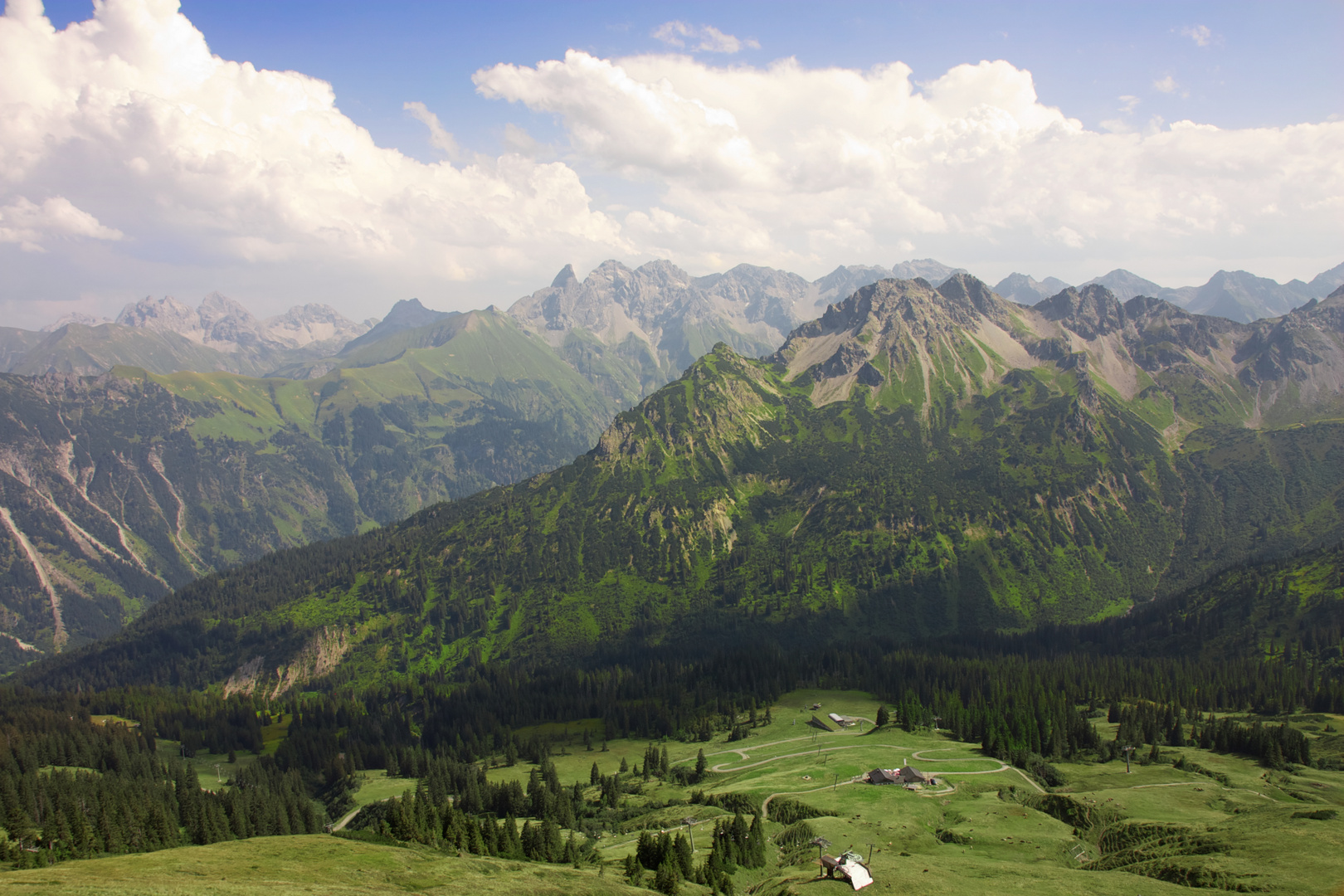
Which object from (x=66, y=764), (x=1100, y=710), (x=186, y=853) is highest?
(x=186, y=853)

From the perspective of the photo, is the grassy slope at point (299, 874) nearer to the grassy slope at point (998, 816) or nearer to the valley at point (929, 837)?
the valley at point (929, 837)

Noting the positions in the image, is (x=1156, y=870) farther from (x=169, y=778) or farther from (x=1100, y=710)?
(x=169, y=778)

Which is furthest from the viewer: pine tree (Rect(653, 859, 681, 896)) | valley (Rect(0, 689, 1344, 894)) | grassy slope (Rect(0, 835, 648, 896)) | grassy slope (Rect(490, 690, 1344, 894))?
pine tree (Rect(653, 859, 681, 896))

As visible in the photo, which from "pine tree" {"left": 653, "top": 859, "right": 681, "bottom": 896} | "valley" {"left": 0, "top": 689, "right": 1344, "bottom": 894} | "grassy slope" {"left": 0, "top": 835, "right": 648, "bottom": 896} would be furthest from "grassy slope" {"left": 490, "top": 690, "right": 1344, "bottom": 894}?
"grassy slope" {"left": 0, "top": 835, "right": 648, "bottom": 896}

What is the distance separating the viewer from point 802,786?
133 m

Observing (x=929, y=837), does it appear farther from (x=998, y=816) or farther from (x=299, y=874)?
(x=299, y=874)

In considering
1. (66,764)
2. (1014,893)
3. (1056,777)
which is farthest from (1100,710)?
(66,764)

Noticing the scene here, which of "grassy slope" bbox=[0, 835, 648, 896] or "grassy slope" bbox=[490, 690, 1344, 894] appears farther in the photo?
"grassy slope" bbox=[490, 690, 1344, 894]

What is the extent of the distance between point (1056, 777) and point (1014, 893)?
64168 millimetres

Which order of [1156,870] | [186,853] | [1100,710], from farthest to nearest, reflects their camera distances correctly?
[1100,710]
[186,853]
[1156,870]

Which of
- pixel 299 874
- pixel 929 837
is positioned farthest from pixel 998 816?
pixel 299 874

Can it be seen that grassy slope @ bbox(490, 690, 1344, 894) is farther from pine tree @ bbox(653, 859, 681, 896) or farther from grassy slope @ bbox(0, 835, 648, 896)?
grassy slope @ bbox(0, 835, 648, 896)

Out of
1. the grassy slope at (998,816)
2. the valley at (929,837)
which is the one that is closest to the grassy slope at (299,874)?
the valley at (929,837)

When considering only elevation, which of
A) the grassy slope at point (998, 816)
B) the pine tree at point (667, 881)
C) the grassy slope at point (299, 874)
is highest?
the grassy slope at point (299, 874)
